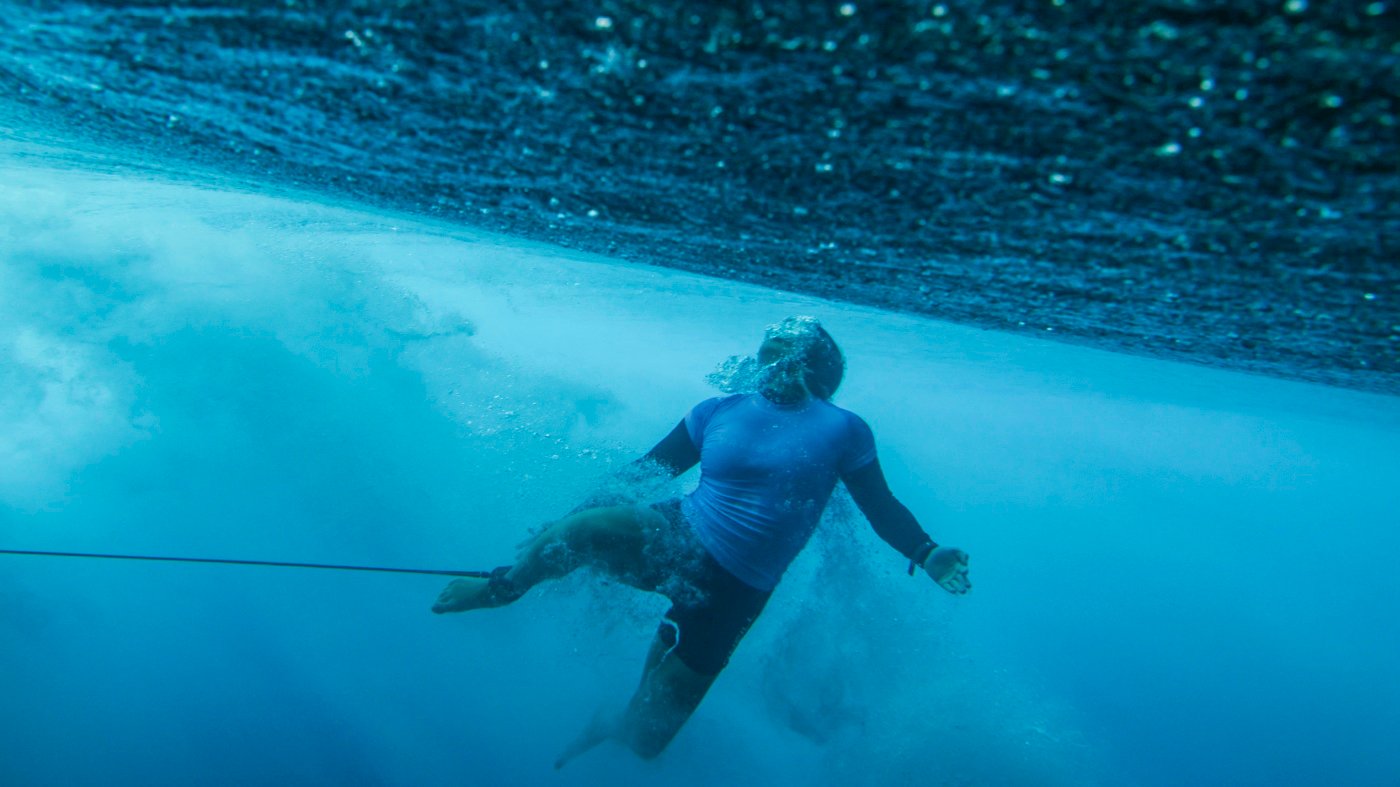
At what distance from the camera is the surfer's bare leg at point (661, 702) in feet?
13.7

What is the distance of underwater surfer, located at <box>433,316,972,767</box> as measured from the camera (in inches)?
134

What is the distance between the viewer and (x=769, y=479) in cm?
355

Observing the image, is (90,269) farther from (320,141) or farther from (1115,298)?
(1115,298)

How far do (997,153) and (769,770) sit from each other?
8842 mm

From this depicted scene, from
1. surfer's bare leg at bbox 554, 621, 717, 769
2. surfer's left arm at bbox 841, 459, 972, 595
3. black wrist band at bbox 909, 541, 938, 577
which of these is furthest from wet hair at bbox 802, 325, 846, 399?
surfer's bare leg at bbox 554, 621, 717, 769

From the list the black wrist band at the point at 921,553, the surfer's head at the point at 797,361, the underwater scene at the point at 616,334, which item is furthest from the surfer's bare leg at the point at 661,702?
the surfer's head at the point at 797,361

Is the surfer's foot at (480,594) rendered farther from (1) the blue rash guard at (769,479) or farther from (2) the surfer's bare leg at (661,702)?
(2) the surfer's bare leg at (661,702)

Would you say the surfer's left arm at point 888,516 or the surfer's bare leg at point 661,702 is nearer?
the surfer's left arm at point 888,516

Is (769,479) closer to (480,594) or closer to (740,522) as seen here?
(740,522)

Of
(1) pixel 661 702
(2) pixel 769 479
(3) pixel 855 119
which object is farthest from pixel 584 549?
(3) pixel 855 119

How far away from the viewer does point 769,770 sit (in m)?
7.79

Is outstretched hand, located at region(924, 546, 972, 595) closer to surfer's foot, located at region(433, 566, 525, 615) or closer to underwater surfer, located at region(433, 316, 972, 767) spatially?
underwater surfer, located at region(433, 316, 972, 767)

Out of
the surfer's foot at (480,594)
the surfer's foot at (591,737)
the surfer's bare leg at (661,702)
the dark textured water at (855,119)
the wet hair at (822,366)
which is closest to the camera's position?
the dark textured water at (855,119)

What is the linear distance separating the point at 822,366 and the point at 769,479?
983 mm
